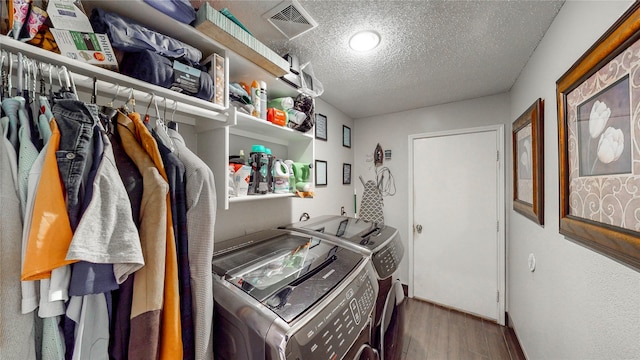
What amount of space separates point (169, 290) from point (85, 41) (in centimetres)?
75

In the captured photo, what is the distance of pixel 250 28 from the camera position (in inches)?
47.5

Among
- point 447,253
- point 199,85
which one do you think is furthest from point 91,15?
point 447,253

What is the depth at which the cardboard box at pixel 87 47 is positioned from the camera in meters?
0.59

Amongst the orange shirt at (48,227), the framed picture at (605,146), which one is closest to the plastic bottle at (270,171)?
the orange shirt at (48,227)

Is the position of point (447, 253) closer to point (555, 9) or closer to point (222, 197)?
point (555, 9)

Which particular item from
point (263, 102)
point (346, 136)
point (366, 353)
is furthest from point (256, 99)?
point (346, 136)

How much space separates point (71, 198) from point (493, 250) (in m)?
2.95

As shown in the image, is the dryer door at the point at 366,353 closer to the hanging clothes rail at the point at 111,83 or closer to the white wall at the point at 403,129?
the hanging clothes rail at the point at 111,83

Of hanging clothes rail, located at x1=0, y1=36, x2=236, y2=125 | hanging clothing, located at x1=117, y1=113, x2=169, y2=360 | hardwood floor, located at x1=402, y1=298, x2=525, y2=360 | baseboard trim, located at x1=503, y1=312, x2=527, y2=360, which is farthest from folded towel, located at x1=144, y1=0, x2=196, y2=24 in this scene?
baseboard trim, located at x1=503, y1=312, x2=527, y2=360

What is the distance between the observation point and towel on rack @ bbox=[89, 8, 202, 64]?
2.19ft

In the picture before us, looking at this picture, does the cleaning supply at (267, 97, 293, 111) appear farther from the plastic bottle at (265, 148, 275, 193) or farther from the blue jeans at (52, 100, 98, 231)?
the blue jeans at (52, 100, 98, 231)

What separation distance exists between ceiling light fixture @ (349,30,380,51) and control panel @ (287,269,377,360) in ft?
4.29

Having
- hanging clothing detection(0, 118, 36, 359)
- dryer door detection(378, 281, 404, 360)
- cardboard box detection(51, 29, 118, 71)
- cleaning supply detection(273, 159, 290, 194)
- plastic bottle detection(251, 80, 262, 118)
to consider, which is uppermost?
plastic bottle detection(251, 80, 262, 118)

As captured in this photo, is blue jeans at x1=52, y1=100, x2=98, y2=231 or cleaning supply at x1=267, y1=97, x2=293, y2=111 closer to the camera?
blue jeans at x1=52, y1=100, x2=98, y2=231
